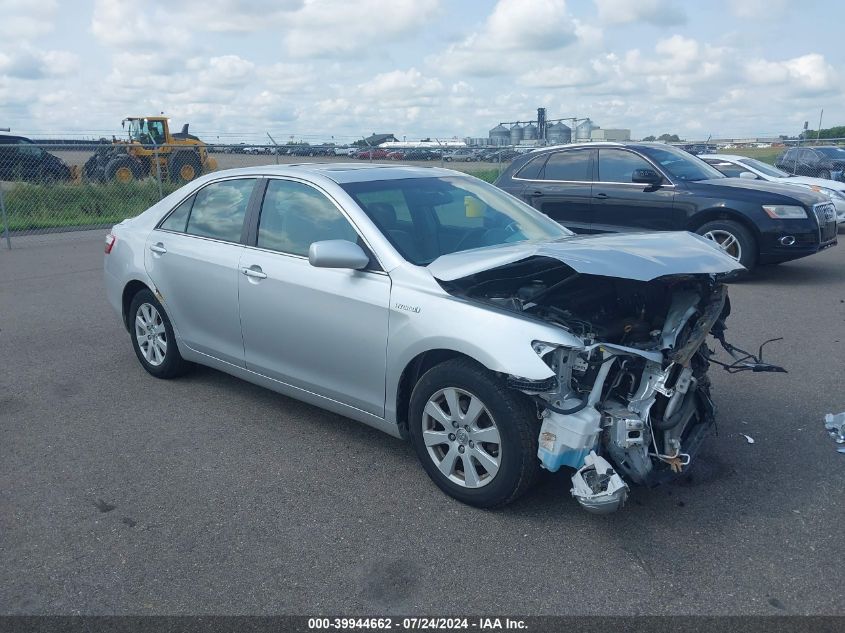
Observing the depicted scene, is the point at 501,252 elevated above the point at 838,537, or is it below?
above

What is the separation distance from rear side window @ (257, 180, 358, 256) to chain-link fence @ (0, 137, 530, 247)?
9.68m

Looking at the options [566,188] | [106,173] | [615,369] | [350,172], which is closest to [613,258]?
[615,369]

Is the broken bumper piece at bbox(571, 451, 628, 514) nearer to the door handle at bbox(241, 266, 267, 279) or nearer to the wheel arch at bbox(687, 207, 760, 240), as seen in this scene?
the door handle at bbox(241, 266, 267, 279)

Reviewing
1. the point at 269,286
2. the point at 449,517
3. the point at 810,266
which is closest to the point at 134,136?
the point at 810,266

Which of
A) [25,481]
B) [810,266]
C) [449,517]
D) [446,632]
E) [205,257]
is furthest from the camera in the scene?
[810,266]

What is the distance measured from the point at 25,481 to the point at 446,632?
265 centimetres

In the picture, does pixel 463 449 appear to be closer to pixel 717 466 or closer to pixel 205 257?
pixel 717 466

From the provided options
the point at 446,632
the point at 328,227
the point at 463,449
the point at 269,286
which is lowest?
the point at 446,632

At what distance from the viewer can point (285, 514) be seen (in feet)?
12.9

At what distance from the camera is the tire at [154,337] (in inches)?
230

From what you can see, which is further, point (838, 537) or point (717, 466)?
point (717, 466)

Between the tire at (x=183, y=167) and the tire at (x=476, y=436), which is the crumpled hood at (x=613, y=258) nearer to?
the tire at (x=476, y=436)

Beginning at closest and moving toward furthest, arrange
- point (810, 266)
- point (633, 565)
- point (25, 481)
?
point (633, 565)
point (25, 481)
point (810, 266)

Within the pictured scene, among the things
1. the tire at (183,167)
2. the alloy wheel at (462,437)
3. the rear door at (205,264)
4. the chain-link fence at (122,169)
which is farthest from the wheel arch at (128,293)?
the tire at (183,167)
